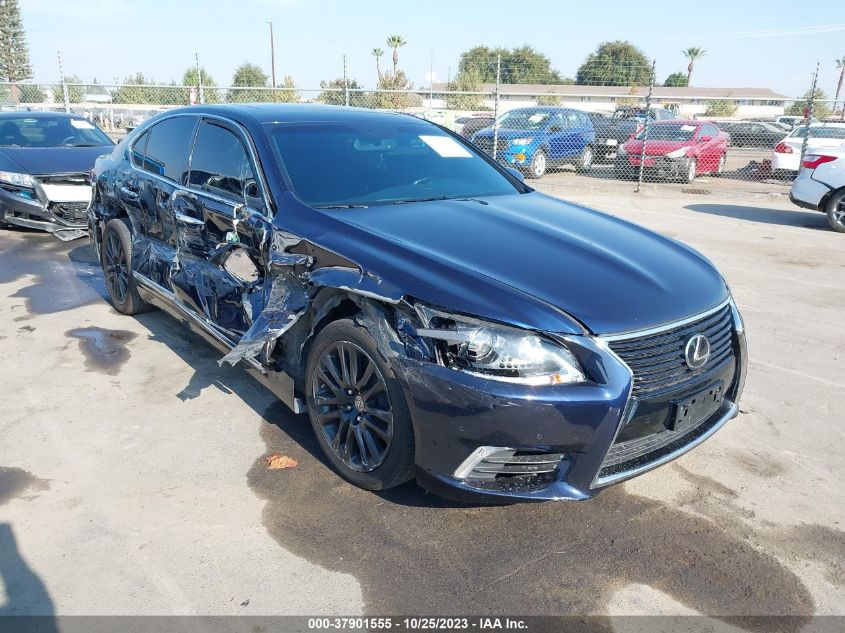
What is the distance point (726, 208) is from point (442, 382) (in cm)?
1169

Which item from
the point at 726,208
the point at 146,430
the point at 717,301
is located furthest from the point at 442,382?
the point at 726,208

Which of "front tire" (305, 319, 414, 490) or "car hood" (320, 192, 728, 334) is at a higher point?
"car hood" (320, 192, 728, 334)

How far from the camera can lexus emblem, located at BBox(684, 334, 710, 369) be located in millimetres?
2738

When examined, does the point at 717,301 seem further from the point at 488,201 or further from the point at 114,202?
the point at 114,202

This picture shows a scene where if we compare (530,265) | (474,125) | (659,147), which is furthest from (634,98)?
(530,265)

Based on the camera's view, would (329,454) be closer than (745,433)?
Yes

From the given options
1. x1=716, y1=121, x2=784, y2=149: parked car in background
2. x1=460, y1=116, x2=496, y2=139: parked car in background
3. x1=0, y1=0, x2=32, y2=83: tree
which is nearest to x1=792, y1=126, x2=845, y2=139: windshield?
x1=716, y1=121, x2=784, y2=149: parked car in background

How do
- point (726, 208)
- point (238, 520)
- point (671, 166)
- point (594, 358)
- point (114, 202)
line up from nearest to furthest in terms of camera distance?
point (594, 358), point (238, 520), point (114, 202), point (726, 208), point (671, 166)

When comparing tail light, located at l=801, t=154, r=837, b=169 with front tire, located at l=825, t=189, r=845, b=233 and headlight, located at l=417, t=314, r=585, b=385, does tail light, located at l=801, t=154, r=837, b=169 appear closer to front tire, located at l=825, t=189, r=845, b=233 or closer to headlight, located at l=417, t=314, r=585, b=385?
front tire, located at l=825, t=189, r=845, b=233

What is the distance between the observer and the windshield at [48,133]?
29.9 ft

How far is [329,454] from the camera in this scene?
3.16m

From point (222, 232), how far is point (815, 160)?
9.45m

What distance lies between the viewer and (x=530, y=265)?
2.86m

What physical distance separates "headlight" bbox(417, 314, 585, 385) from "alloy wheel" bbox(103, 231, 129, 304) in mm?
3608
